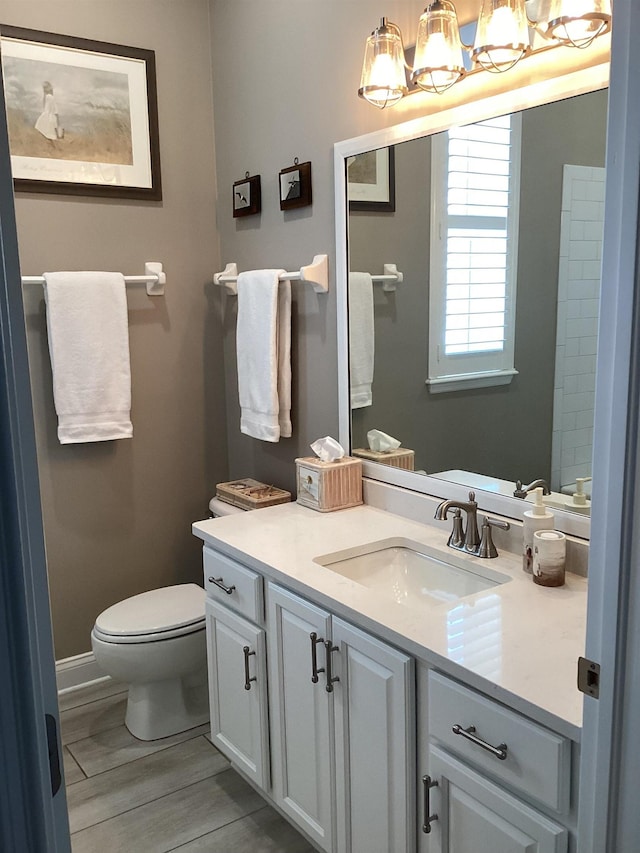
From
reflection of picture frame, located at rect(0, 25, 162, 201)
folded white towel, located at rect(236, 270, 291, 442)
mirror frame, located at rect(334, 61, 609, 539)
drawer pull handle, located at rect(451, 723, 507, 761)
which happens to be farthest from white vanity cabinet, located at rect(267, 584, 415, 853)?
reflection of picture frame, located at rect(0, 25, 162, 201)

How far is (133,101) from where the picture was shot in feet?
9.21

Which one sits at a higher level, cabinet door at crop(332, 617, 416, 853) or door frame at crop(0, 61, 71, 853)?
door frame at crop(0, 61, 71, 853)

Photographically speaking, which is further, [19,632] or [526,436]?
[526,436]

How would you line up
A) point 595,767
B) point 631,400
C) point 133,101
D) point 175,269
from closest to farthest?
1. point 631,400
2. point 595,767
3. point 133,101
4. point 175,269

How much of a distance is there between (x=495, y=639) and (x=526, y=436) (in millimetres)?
610

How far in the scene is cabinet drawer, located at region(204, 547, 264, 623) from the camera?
2.03 meters

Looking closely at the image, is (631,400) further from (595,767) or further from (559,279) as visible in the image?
(559,279)

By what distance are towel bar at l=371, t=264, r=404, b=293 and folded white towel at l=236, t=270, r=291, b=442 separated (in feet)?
1.42

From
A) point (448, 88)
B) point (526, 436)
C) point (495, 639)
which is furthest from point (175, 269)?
point (495, 639)

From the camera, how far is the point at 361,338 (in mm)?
2416

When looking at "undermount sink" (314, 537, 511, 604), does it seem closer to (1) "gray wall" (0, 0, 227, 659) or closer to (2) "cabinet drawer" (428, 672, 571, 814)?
(2) "cabinet drawer" (428, 672, 571, 814)

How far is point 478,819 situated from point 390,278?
1.46m

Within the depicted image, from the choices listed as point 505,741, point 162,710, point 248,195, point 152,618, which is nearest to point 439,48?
point 248,195

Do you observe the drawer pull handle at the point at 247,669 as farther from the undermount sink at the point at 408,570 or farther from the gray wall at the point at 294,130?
the gray wall at the point at 294,130
